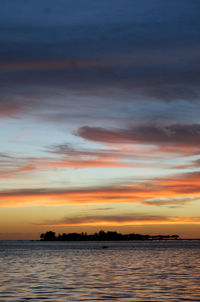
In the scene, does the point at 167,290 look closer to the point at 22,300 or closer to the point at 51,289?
the point at 51,289

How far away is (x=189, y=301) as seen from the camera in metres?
39.8

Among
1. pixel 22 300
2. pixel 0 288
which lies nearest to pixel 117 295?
pixel 22 300

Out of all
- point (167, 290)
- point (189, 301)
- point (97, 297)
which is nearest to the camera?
point (189, 301)

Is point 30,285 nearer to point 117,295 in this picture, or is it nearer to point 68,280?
point 68,280

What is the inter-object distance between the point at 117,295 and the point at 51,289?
817 centimetres

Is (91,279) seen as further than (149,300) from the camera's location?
Yes

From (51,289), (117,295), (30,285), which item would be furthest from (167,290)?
(30,285)

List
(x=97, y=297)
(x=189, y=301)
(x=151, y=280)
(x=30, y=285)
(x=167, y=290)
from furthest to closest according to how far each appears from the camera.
Result: (x=151, y=280)
(x=30, y=285)
(x=167, y=290)
(x=97, y=297)
(x=189, y=301)

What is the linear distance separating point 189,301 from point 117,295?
25.0 ft

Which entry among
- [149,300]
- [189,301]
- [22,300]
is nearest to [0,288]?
[22,300]

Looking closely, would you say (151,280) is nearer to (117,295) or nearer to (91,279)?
(91,279)

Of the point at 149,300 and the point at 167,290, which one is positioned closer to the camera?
the point at 149,300

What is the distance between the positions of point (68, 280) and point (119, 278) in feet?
23.3

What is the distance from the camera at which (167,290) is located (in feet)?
155
